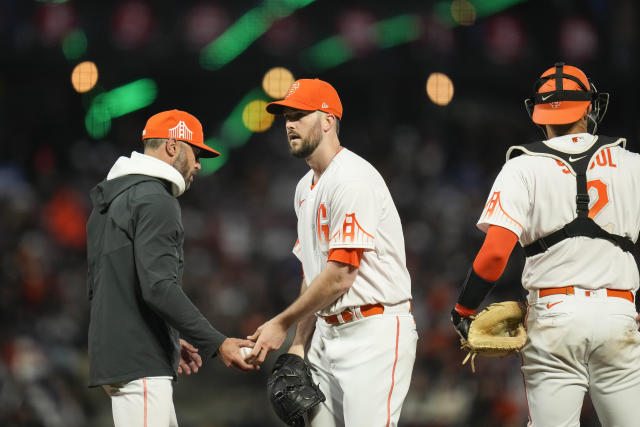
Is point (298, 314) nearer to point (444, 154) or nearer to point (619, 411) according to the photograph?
point (619, 411)

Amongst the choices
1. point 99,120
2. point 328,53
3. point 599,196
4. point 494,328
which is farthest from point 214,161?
point 599,196

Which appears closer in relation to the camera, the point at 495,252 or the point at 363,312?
the point at 495,252

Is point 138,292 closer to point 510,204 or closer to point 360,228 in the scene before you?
point 360,228

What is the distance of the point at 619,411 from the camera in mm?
3816

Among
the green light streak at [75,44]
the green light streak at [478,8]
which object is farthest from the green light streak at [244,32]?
the green light streak at [478,8]

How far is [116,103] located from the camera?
13.8 meters

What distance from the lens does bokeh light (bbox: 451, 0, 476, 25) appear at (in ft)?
45.9

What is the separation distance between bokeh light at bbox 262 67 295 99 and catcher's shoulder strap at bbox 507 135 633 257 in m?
9.87

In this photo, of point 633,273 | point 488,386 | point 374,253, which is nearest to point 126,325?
point 374,253

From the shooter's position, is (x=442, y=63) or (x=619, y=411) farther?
(x=442, y=63)

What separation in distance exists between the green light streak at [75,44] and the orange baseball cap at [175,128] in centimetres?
899

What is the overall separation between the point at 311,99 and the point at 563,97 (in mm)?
1295

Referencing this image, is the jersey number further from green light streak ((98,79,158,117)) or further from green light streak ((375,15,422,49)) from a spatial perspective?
green light streak ((98,79,158,117))

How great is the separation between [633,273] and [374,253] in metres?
1.29
